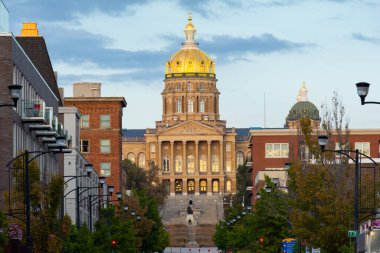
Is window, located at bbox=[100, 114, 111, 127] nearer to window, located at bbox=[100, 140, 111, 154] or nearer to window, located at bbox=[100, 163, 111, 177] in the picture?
window, located at bbox=[100, 140, 111, 154]

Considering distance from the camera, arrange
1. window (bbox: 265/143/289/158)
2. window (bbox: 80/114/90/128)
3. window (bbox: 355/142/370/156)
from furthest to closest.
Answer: window (bbox: 265/143/289/158) < window (bbox: 355/142/370/156) < window (bbox: 80/114/90/128)

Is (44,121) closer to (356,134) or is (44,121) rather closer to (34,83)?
(34,83)

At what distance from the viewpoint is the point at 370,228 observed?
4791 cm

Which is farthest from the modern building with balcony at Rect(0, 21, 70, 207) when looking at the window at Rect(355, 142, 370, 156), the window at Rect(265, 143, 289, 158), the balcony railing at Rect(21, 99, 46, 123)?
the window at Rect(265, 143, 289, 158)

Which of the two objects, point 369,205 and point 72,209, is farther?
point 72,209

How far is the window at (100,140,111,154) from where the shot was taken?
15825cm

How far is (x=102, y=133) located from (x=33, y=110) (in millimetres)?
84152

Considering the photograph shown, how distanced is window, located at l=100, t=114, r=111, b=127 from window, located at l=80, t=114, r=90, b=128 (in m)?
1.49

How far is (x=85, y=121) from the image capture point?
159 m

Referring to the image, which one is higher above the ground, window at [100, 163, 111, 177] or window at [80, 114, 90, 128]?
window at [80, 114, 90, 128]

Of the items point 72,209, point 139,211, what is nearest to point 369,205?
point 72,209

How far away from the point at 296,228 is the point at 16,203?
47.5 ft

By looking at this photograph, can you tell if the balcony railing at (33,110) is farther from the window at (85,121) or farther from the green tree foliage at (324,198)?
the window at (85,121)

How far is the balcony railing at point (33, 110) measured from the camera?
74250 mm
